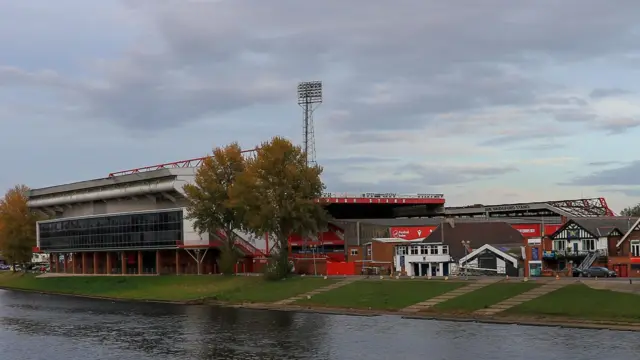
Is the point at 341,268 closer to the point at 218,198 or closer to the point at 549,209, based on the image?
the point at 218,198

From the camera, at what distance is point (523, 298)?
75688mm

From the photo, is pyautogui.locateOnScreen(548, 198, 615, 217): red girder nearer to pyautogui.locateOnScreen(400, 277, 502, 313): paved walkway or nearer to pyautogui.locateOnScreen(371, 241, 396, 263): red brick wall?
pyautogui.locateOnScreen(371, 241, 396, 263): red brick wall

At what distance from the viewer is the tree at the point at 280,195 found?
110 m

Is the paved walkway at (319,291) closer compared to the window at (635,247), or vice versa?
the paved walkway at (319,291)

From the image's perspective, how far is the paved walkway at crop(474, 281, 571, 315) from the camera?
239ft

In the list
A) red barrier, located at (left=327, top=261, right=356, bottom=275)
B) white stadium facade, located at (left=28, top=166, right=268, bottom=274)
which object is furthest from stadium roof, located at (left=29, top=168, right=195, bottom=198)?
red barrier, located at (left=327, top=261, right=356, bottom=275)

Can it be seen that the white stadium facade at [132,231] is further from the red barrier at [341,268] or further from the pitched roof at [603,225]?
the pitched roof at [603,225]

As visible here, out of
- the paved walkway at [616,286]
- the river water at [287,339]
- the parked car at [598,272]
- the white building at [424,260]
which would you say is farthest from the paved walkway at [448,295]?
the white building at [424,260]

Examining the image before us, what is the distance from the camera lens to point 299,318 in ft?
255

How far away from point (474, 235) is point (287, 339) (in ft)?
206

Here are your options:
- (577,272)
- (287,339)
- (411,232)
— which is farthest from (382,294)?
(411,232)

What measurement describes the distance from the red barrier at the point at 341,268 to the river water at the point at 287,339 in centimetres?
3213

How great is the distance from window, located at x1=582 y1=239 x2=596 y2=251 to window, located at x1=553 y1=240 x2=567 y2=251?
11.2 ft

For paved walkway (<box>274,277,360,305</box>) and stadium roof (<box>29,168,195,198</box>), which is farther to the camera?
stadium roof (<box>29,168,195,198</box>)
